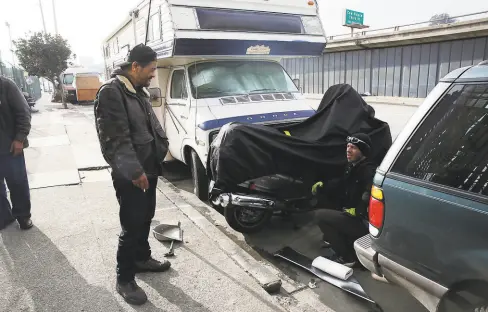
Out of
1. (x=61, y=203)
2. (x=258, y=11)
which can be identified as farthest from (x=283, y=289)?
(x=258, y=11)

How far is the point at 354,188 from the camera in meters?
3.65

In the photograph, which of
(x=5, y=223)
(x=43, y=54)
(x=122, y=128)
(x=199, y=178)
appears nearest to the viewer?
(x=122, y=128)

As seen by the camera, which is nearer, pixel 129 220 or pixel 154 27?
pixel 129 220

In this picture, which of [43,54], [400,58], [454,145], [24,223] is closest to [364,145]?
[454,145]

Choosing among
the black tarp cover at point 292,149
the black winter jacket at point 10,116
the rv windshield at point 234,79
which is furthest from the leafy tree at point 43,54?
the black tarp cover at point 292,149

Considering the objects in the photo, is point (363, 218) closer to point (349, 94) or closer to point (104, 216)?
point (349, 94)

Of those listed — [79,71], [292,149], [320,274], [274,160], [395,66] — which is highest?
[79,71]

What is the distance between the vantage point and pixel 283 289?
327 centimetres

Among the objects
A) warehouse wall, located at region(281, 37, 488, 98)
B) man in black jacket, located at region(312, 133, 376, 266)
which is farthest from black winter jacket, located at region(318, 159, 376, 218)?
warehouse wall, located at region(281, 37, 488, 98)

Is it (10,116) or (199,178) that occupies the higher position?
(10,116)

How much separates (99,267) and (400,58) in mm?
17406

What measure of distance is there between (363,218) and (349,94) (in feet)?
5.36

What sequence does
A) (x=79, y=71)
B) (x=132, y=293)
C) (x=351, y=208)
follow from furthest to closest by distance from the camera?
(x=79, y=71) < (x=351, y=208) < (x=132, y=293)

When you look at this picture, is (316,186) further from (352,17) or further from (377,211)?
(352,17)
